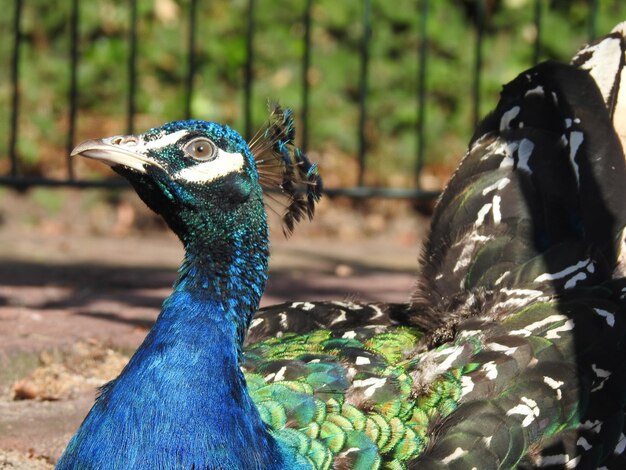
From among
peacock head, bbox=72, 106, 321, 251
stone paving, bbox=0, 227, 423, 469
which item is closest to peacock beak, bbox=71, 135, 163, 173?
peacock head, bbox=72, 106, 321, 251

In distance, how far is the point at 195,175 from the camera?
9.37 ft

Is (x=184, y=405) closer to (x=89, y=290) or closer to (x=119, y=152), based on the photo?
(x=119, y=152)

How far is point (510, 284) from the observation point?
355 cm

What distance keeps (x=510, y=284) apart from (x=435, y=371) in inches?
22.6

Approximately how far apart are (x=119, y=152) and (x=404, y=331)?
1.25 meters

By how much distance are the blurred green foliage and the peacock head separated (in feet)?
16.0

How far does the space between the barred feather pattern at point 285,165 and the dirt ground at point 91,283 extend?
3.50 ft

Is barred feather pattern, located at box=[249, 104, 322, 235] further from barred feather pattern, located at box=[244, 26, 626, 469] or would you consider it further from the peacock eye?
barred feather pattern, located at box=[244, 26, 626, 469]

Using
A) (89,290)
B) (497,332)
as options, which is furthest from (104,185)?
(497,332)

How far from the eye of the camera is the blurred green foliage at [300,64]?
7.98 meters

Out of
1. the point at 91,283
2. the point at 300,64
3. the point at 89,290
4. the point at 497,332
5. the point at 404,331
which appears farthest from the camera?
the point at 300,64

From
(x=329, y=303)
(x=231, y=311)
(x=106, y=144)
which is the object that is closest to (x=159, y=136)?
(x=106, y=144)

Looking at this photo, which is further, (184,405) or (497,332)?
(497,332)

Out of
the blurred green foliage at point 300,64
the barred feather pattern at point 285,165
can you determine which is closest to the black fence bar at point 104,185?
the blurred green foliage at point 300,64
